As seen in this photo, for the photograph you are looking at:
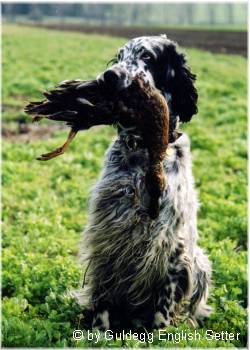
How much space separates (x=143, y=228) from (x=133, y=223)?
79 mm

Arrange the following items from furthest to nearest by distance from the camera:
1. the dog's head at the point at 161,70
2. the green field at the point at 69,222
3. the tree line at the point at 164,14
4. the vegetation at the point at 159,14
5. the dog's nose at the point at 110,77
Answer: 1. the tree line at the point at 164,14
2. the vegetation at the point at 159,14
3. the green field at the point at 69,222
4. the dog's head at the point at 161,70
5. the dog's nose at the point at 110,77

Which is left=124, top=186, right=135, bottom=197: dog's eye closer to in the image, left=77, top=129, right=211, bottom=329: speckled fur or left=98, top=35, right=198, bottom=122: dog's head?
left=77, top=129, right=211, bottom=329: speckled fur

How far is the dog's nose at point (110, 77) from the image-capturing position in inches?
135

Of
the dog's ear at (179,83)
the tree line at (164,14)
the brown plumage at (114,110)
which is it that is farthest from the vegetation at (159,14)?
the brown plumage at (114,110)

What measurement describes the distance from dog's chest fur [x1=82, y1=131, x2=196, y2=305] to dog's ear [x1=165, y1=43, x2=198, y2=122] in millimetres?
231

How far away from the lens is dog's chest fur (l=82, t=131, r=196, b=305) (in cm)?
406

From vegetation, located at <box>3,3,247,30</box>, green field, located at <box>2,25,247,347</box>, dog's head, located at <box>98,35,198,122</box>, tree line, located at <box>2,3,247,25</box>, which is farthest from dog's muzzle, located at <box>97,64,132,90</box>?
tree line, located at <box>2,3,247,25</box>

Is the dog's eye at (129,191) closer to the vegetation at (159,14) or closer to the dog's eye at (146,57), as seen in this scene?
the dog's eye at (146,57)

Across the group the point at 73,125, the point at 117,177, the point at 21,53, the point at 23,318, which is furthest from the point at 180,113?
the point at 21,53

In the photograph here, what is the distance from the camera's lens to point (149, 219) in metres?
4.05

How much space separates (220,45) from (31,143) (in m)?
26.1

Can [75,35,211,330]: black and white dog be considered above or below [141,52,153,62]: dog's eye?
below

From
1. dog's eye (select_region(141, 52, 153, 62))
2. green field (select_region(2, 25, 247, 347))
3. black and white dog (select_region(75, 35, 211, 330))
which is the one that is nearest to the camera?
dog's eye (select_region(141, 52, 153, 62))

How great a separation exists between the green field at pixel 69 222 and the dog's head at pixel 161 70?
1.58 meters
